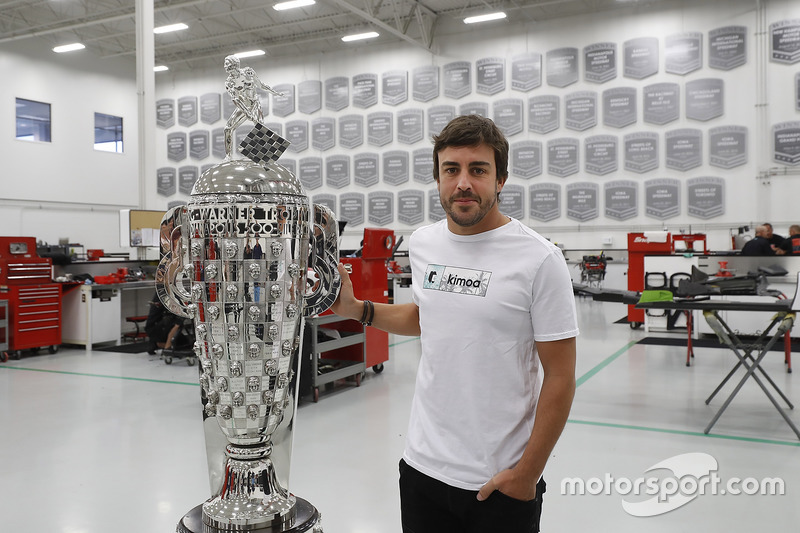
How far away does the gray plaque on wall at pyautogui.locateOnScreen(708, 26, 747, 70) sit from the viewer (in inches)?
467

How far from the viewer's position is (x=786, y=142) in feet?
37.5

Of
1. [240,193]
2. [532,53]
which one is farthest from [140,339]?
[532,53]

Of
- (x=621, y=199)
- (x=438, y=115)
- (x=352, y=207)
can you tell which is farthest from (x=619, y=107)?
(x=352, y=207)

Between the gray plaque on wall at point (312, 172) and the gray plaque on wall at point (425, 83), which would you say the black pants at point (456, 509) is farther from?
the gray plaque on wall at point (312, 172)

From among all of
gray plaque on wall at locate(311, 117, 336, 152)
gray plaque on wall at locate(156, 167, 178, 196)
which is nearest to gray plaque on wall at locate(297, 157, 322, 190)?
gray plaque on wall at locate(311, 117, 336, 152)

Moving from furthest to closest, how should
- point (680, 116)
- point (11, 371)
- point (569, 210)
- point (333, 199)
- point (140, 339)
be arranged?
point (333, 199), point (569, 210), point (680, 116), point (140, 339), point (11, 371)

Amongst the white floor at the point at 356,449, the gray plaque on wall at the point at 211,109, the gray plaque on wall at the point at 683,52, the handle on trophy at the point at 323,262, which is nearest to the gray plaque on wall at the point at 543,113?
the gray plaque on wall at the point at 683,52

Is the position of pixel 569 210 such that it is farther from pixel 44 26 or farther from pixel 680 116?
pixel 44 26

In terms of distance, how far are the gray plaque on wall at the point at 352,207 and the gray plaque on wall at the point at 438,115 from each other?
232 cm

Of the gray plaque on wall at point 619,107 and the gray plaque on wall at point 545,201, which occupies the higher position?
the gray plaque on wall at point 619,107

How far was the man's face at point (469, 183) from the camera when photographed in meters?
1.29

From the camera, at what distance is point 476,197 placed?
1.29 metres

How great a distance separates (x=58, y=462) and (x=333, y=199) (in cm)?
1201

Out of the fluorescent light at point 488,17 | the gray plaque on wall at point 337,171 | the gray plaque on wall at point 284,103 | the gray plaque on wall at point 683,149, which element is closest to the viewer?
the gray plaque on wall at point 683,149
